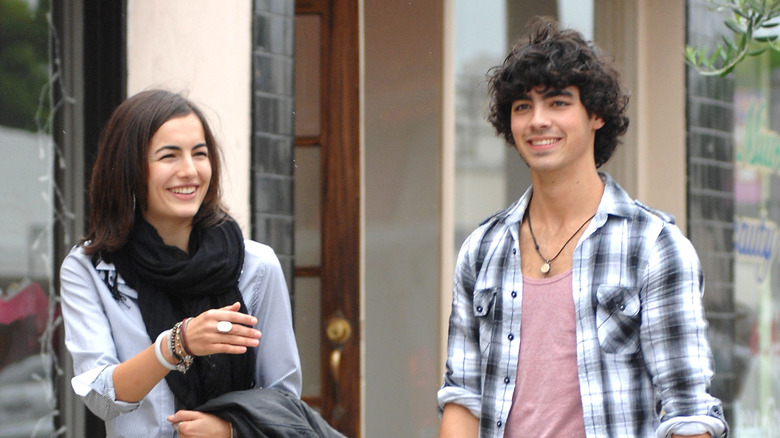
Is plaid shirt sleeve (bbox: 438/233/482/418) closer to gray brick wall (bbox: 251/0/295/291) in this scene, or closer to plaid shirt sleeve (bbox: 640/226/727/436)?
plaid shirt sleeve (bbox: 640/226/727/436)

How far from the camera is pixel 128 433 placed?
2.72 metres

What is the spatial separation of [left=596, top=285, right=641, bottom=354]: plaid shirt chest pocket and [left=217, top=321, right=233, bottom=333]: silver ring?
83 centimetres

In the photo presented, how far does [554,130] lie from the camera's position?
2730 millimetres

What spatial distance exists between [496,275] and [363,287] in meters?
2.82

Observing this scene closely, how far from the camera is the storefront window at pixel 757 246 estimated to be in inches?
296

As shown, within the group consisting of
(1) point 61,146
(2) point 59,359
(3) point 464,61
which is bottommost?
(2) point 59,359

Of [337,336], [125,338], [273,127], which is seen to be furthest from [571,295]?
[337,336]

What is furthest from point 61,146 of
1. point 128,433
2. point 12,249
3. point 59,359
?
point 128,433

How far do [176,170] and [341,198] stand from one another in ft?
9.26

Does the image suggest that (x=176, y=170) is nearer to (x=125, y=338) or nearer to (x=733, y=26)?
(x=125, y=338)

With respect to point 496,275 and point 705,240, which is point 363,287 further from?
point 496,275

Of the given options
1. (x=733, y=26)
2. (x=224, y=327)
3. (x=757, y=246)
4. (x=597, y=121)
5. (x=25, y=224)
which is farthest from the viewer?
(x=757, y=246)

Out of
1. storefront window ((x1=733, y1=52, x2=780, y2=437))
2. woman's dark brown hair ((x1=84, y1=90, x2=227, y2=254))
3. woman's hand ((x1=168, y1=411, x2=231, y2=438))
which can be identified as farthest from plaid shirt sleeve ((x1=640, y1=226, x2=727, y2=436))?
storefront window ((x1=733, y1=52, x2=780, y2=437))

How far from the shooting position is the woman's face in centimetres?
277
